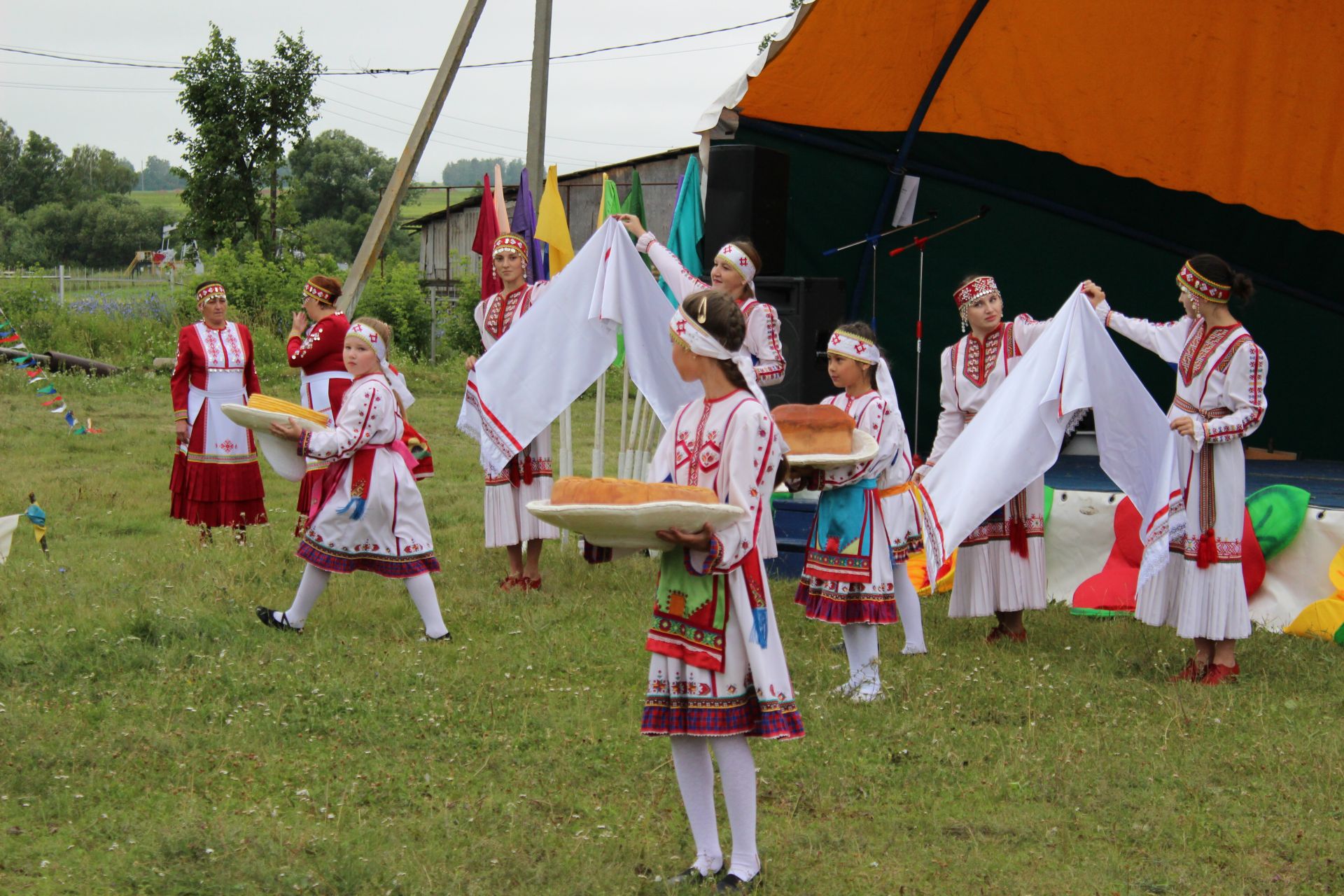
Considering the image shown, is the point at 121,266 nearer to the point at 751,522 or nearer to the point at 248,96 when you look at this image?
the point at 248,96

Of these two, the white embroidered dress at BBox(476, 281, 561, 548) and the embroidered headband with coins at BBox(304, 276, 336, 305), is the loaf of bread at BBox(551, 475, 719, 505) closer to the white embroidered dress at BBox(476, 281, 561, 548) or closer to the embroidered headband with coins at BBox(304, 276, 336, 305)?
the white embroidered dress at BBox(476, 281, 561, 548)

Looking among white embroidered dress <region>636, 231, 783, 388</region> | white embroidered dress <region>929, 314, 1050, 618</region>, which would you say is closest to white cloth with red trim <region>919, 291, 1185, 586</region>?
white embroidered dress <region>929, 314, 1050, 618</region>

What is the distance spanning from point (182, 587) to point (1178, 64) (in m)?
7.11

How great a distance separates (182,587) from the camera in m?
7.27

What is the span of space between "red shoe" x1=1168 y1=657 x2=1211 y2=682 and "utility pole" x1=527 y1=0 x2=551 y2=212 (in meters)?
4.77

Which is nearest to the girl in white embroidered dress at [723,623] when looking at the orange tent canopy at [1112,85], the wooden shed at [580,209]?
the orange tent canopy at [1112,85]

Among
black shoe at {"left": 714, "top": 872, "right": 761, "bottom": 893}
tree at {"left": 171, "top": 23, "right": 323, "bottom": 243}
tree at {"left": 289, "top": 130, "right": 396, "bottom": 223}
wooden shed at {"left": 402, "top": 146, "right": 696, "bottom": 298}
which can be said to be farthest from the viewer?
tree at {"left": 289, "top": 130, "right": 396, "bottom": 223}

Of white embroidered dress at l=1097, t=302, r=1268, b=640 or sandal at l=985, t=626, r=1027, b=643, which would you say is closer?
white embroidered dress at l=1097, t=302, r=1268, b=640

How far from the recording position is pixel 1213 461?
233 inches

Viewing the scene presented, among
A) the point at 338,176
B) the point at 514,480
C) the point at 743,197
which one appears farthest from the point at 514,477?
the point at 338,176

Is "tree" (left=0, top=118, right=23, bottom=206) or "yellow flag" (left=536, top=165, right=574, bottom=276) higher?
"tree" (left=0, top=118, right=23, bottom=206)

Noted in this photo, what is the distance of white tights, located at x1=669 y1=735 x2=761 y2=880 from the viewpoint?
369cm

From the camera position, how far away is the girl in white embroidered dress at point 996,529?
6.71 metres

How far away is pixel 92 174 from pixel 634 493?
78375mm
